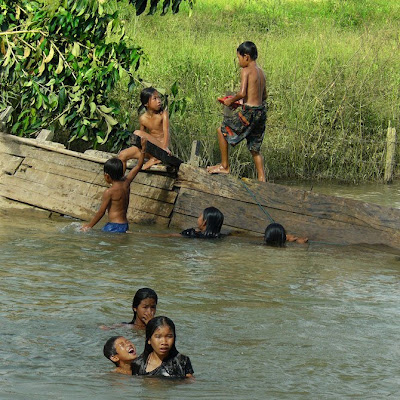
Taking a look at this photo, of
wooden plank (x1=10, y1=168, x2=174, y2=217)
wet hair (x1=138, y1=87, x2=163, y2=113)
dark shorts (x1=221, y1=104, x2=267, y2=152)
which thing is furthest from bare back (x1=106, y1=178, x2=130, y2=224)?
dark shorts (x1=221, y1=104, x2=267, y2=152)

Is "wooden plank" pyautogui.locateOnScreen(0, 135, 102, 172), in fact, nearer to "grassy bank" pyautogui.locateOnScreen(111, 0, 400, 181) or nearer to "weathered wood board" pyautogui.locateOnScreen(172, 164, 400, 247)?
"weathered wood board" pyautogui.locateOnScreen(172, 164, 400, 247)

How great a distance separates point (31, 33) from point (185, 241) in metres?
3.37

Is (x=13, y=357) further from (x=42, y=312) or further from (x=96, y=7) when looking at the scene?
(x=96, y=7)

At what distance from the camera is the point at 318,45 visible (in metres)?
15.7

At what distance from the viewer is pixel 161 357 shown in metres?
5.56

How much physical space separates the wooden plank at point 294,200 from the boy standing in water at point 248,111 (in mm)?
179

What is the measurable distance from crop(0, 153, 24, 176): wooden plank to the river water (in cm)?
91

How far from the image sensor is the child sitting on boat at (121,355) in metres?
5.62

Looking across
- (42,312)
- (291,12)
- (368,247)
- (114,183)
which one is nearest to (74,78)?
(114,183)

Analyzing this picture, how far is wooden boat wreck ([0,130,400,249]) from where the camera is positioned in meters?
9.30

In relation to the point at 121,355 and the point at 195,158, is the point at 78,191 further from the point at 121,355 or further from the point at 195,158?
the point at 121,355

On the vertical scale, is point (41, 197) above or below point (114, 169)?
below

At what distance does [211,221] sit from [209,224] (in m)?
0.04

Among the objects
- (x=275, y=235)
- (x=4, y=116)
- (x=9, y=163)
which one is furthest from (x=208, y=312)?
(x=4, y=116)
